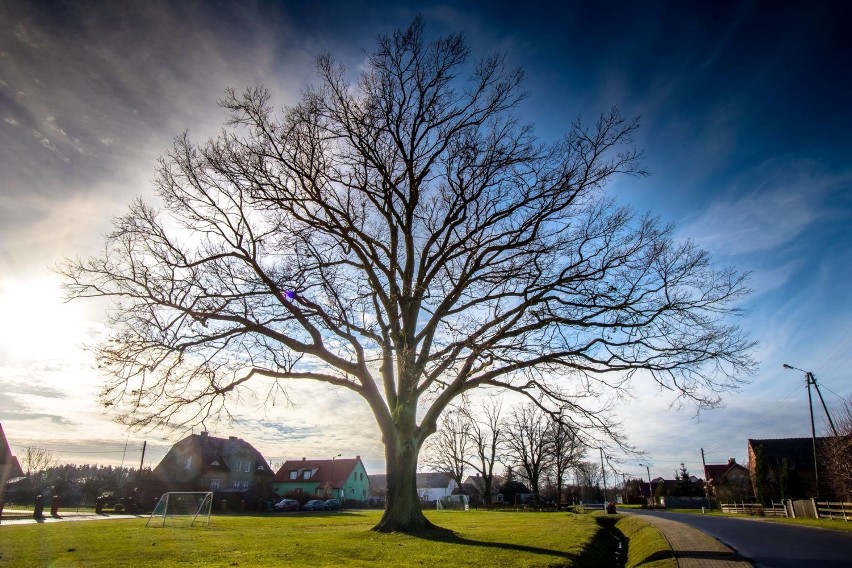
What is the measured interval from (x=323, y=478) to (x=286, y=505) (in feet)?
82.4

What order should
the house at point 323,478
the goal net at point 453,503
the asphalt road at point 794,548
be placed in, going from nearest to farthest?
the asphalt road at point 794,548, the goal net at point 453,503, the house at point 323,478

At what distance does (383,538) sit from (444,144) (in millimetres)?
12238

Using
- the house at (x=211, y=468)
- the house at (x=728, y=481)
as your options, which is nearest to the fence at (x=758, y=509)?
the house at (x=728, y=481)

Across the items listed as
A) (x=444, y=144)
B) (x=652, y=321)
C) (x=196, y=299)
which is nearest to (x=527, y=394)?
(x=652, y=321)

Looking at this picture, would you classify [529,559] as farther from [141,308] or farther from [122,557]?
[141,308]

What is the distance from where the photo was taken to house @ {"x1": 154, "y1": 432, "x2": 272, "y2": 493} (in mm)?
50969

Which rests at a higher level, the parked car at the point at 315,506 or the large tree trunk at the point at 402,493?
the large tree trunk at the point at 402,493

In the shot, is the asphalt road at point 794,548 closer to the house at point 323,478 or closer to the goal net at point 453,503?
the goal net at point 453,503

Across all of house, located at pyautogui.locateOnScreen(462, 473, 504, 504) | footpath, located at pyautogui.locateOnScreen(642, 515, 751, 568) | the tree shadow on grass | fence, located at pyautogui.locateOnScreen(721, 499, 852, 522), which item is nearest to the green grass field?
the tree shadow on grass

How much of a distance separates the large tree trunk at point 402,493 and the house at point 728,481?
185 ft

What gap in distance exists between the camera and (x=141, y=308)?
1391 cm

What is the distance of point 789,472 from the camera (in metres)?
48.9

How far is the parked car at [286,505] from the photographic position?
153ft

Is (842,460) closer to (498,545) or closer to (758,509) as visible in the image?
(758,509)
